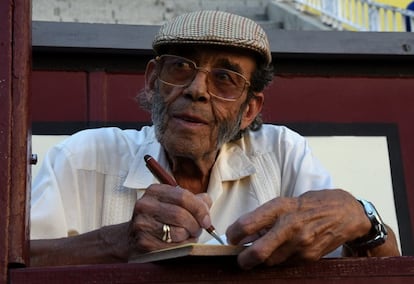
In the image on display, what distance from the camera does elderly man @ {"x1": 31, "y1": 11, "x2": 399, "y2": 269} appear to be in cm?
152

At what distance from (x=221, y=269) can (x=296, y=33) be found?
195 cm

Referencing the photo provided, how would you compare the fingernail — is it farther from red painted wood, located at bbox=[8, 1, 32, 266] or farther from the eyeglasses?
the eyeglasses

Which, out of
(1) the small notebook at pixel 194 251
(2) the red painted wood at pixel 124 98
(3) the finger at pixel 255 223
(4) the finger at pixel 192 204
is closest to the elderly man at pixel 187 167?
(4) the finger at pixel 192 204

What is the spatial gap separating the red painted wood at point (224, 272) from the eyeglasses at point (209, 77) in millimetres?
842

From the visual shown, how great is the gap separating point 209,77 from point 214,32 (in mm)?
123

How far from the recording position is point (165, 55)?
210cm

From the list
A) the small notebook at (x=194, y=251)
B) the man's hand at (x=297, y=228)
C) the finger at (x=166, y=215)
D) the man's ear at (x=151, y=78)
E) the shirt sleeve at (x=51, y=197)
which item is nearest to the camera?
the small notebook at (x=194, y=251)

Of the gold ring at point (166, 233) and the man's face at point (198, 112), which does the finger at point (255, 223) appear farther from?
the man's face at point (198, 112)

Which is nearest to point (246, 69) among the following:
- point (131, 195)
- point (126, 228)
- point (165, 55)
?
point (165, 55)

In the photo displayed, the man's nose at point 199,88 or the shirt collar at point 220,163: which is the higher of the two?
the man's nose at point 199,88

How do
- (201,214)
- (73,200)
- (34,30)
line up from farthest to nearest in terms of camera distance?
(34,30), (73,200), (201,214)

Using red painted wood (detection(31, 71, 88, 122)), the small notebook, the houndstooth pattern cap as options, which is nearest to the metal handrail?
red painted wood (detection(31, 71, 88, 122))

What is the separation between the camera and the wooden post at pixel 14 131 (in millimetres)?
1136

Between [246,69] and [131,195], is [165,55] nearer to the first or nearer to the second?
[246,69]
